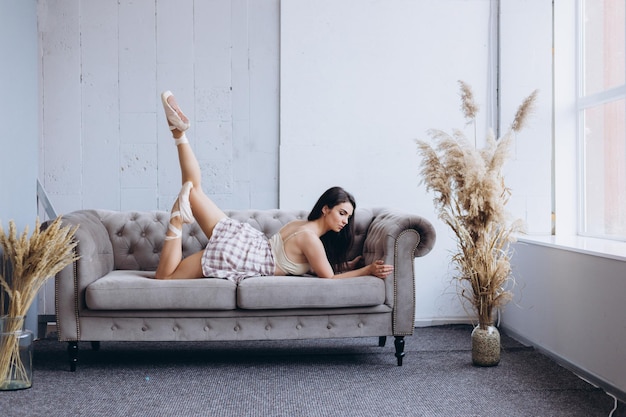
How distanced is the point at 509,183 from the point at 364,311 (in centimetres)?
166

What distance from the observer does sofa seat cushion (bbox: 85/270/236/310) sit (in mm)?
3330

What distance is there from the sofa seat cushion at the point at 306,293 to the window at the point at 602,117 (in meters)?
1.50

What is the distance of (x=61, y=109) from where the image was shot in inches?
177

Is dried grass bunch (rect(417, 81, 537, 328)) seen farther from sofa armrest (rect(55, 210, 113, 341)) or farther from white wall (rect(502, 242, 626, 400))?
sofa armrest (rect(55, 210, 113, 341))

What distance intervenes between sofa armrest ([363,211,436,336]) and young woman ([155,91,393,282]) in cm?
9

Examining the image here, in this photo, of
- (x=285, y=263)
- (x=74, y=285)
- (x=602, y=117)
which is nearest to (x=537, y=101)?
(x=602, y=117)

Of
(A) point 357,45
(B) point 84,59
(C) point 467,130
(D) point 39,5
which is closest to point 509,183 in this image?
(C) point 467,130

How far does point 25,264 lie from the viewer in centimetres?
318

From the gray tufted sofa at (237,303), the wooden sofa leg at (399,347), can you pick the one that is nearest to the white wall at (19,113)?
the gray tufted sofa at (237,303)

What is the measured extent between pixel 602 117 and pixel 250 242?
2232 millimetres

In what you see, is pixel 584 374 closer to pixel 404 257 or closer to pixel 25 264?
pixel 404 257

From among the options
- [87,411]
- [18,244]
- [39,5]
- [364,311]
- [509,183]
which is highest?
[39,5]

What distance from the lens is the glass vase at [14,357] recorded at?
122 inches

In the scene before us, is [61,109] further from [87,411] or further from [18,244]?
[87,411]
